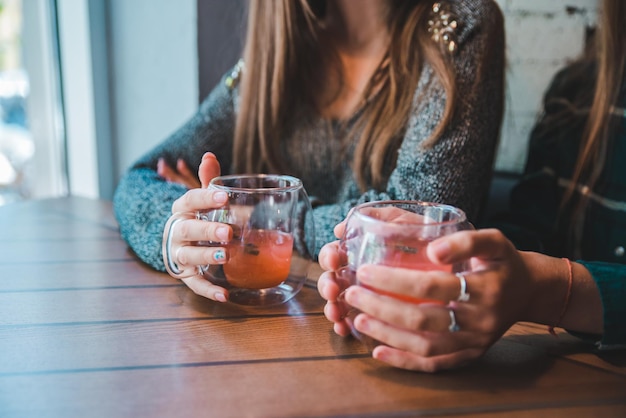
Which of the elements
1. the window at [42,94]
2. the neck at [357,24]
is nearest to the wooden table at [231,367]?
the neck at [357,24]

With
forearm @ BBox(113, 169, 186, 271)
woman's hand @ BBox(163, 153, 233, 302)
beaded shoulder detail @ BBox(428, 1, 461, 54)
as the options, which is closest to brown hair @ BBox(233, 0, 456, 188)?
beaded shoulder detail @ BBox(428, 1, 461, 54)

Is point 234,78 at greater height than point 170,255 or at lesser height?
greater

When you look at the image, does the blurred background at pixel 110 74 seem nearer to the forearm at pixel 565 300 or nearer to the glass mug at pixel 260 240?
the glass mug at pixel 260 240

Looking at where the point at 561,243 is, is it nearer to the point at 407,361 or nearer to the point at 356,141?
the point at 356,141

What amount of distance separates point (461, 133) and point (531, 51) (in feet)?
1.82

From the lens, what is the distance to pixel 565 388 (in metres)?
0.53

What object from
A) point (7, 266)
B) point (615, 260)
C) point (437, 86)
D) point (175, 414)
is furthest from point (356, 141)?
point (175, 414)

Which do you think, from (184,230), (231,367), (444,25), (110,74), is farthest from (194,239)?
(110,74)

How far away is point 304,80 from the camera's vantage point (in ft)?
4.10

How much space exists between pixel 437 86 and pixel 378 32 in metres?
0.32

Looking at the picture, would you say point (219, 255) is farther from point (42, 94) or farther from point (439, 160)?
point (42, 94)

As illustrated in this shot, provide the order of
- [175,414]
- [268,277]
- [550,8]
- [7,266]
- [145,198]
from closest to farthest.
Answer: [175,414] < [268,277] < [7,266] < [145,198] < [550,8]

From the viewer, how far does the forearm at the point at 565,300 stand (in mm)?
597

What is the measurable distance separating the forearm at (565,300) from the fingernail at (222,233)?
33cm
